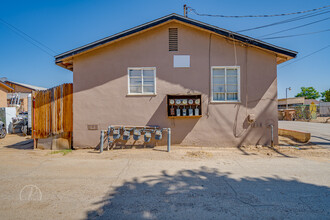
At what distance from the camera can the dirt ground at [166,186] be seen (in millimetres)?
3102

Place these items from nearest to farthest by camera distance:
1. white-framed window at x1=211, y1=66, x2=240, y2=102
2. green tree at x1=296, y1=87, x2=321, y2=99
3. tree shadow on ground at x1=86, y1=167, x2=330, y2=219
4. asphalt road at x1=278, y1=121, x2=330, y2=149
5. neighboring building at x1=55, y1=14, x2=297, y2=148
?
1. tree shadow on ground at x1=86, y1=167, x2=330, y2=219
2. neighboring building at x1=55, y1=14, x2=297, y2=148
3. white-framed window at x1=211, y1=66, x2=240, y2=102
4. asphalt road at x1=278, y1=121, x2=330, y2=149
5. green tree at x1=296, y1=87, x2=321, y2=99

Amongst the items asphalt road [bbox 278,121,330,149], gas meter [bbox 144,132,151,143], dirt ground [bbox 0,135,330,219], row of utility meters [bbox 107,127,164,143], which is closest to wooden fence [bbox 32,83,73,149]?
dirt ground [bbox 0,135,330,219]

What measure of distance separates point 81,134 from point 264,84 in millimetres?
8450

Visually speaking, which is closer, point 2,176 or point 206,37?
point 2,176

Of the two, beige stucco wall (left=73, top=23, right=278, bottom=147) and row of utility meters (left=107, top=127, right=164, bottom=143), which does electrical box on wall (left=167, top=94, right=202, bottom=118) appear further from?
row of utility meters (left=107, top=127, right=164, bottom=143)

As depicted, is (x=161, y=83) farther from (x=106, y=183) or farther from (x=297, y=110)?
(x=297, y=110)

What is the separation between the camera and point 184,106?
8.28 m

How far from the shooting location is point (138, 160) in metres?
6.30

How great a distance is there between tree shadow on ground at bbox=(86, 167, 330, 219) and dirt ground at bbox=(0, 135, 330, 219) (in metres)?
0.02

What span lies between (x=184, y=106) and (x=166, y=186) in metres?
4.63

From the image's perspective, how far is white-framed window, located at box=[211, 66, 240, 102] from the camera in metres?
8.26

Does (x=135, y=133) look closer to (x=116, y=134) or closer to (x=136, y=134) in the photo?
(x=136, y=134)

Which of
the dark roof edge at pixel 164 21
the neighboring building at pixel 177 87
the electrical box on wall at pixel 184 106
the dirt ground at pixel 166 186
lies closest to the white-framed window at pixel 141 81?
the neighboring building at pixel 177 87

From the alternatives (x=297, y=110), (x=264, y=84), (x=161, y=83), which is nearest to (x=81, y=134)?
(x=161, y=83)
